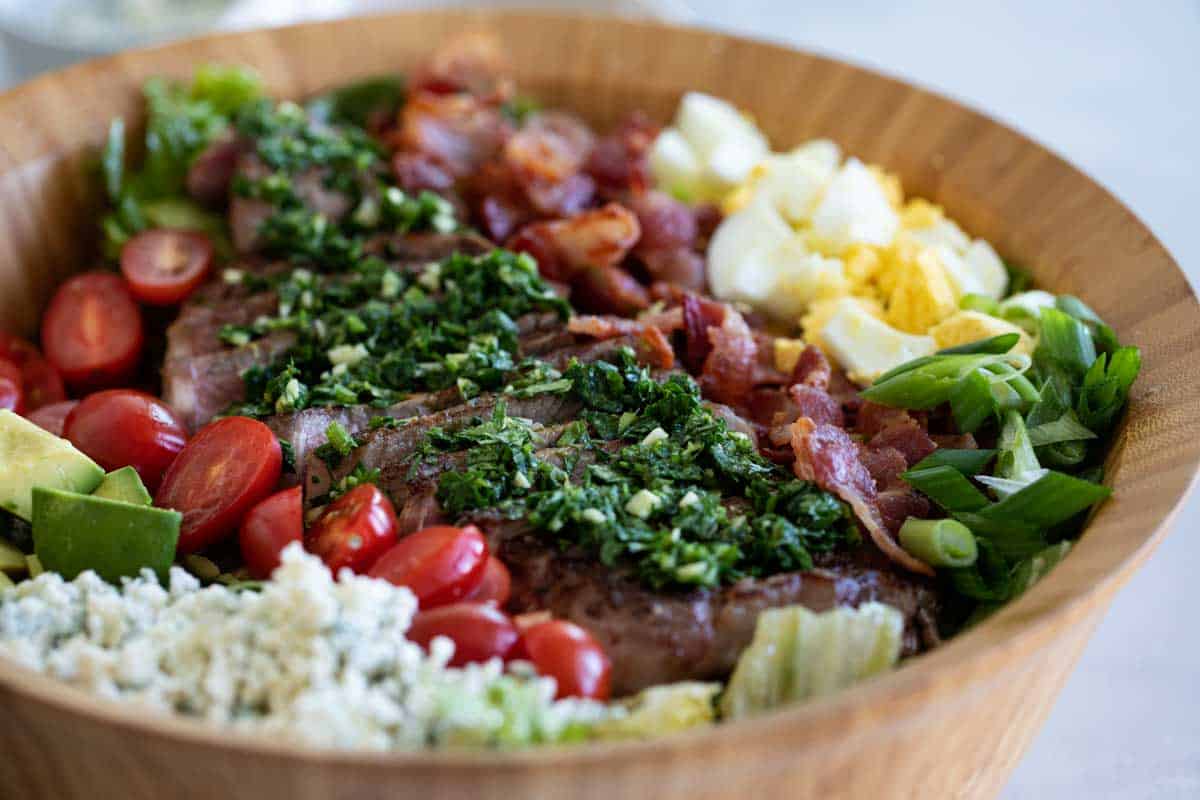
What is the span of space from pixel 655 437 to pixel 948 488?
2.99 ft

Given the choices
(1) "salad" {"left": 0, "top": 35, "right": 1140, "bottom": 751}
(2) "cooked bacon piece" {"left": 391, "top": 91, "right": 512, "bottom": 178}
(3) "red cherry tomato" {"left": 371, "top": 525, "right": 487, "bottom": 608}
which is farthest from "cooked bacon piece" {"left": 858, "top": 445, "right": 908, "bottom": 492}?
(2) "cooked bacon piece" {"left": 391, "top": 91, "right": 512, "bottom": 178}

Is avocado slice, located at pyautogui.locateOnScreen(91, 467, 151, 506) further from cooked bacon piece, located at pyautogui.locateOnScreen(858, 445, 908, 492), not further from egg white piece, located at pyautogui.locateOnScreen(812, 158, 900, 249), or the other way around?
egg white piece, located at pyautogui.locateOnScreen(812, 158, 900, 249)

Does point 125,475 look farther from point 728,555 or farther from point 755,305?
point 755,305

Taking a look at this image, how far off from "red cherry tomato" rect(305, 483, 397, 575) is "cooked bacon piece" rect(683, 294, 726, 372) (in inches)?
54.1

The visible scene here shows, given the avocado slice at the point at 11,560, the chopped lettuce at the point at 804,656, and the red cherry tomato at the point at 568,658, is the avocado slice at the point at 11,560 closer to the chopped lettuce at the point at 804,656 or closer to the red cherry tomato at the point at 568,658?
the red cherry tomato at the point at 568,658

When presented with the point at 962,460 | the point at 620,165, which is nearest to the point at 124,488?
the point at 962,460

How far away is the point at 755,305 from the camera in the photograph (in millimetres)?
4742

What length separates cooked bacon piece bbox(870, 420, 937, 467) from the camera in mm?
3703

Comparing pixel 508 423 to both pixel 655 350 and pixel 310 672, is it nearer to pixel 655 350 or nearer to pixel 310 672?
pixel 655 350

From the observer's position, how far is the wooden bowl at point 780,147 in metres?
2.26

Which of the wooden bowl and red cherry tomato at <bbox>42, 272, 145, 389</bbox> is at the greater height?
the wooden bowl

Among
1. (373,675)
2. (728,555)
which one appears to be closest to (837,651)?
(728,555)

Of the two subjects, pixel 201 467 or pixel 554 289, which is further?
pixel 554 289

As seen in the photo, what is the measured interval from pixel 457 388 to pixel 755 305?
59.0 inches
